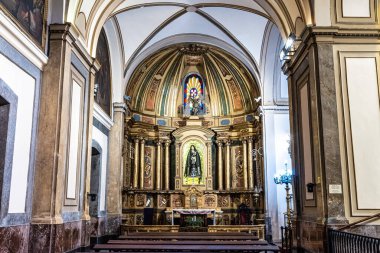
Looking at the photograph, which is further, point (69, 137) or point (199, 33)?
point (199, 33)

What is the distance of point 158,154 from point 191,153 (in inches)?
56.0

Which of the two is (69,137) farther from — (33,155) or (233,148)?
(233,148)

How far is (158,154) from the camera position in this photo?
1775cm

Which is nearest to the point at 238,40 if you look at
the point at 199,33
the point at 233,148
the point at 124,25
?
the point at 199,33

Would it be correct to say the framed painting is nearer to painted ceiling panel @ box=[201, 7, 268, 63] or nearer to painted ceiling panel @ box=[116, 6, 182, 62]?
painted ceiling panel @ box=[116, 6, 182, 62]

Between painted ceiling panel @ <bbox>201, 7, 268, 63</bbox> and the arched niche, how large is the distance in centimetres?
458

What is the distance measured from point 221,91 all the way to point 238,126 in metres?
1.81

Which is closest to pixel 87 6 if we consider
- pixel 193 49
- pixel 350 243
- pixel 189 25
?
pixel 189 25

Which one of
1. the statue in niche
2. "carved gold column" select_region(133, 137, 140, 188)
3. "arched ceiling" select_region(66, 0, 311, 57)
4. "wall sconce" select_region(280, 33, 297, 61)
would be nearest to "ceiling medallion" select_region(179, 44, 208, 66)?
the statue in niche

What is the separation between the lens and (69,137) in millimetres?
8125

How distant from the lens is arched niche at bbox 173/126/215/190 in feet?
57.9

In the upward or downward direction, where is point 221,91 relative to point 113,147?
upward

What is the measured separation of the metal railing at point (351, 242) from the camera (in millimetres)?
5496

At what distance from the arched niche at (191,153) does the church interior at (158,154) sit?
0.41 feet
